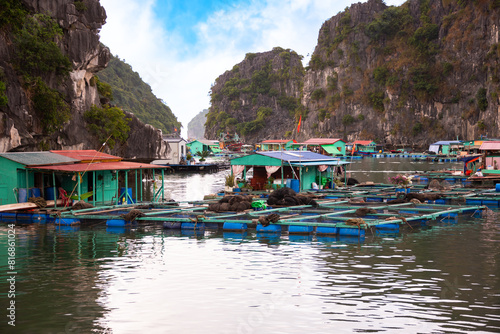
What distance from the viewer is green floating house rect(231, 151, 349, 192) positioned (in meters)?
34.4

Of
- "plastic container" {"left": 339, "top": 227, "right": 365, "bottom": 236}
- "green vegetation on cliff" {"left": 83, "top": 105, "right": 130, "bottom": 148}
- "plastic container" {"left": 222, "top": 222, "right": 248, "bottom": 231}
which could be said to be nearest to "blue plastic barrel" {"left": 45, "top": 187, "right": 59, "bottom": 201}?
"plastic container" {"left": 222, "top": 222, "right": 248, "bottom": 231}

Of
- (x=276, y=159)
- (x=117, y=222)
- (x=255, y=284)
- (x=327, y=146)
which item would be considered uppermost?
(x=327, y=146)

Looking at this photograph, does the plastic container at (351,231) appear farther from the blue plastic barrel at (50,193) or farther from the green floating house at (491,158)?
the green floating house at (491,158)

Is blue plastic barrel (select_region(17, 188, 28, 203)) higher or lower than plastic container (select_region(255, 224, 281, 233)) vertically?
higher

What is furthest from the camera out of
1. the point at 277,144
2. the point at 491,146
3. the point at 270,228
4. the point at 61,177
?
the point at 277,144

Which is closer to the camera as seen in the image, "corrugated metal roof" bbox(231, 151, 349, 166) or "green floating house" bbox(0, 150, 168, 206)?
"green floating house" bbox(0, 150, 168, 206)

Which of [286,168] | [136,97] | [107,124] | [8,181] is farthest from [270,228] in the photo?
[136,97]

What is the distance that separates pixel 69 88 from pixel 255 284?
132 feet

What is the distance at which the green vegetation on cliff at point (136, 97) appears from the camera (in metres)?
152

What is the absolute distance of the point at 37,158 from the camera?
27344 mm

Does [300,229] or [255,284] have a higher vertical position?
[300,229]

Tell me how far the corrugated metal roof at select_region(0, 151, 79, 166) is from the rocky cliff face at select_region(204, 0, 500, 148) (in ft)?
316

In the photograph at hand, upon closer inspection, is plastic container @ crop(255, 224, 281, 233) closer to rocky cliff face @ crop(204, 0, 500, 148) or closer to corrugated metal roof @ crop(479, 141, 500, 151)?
corrugated metal roof @ crop(479, 141, 500, 151)

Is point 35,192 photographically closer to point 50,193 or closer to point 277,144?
point 50,193
